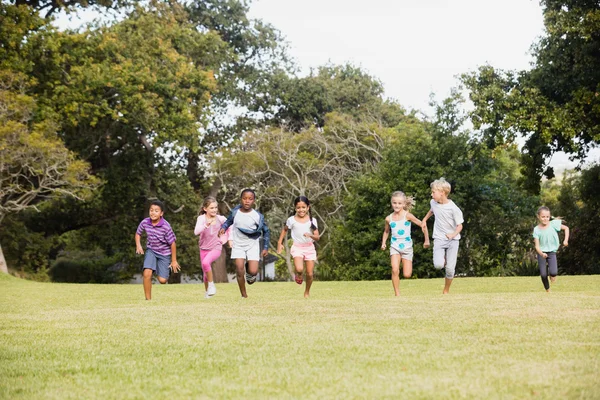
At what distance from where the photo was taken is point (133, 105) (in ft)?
113

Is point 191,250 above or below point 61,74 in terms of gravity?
below

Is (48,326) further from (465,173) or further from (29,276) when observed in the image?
(29,276)

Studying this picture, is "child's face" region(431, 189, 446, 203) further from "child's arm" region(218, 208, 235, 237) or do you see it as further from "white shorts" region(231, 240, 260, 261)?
"child's arm" region(218, 208, 235, 237)

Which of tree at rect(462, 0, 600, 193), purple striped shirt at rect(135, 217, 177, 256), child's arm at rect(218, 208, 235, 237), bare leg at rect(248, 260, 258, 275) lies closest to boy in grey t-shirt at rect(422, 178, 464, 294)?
bare leg at rect(248, 260, 258, 275)

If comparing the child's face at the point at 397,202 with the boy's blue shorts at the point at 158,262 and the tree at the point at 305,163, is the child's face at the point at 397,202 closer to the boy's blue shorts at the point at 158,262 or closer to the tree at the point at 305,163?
the boy's blue shorts at the point at 158,262

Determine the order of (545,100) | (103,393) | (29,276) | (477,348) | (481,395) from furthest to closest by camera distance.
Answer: (29,276) → (545,100) → (477,348) → (103,393) → (481,395)

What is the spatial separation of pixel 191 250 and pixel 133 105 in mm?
16028

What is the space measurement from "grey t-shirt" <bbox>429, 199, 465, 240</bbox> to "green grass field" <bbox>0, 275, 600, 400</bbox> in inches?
146

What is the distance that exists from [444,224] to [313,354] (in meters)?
8.59

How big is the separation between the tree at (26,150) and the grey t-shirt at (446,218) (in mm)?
19446

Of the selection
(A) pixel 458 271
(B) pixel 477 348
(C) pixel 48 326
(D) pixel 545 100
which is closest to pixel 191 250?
(A) pixel 458 271

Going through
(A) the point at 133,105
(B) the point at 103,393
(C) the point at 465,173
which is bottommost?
(B) the point at 103,393

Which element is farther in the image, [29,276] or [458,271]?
[29,276]

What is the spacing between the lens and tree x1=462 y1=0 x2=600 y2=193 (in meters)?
26.0
